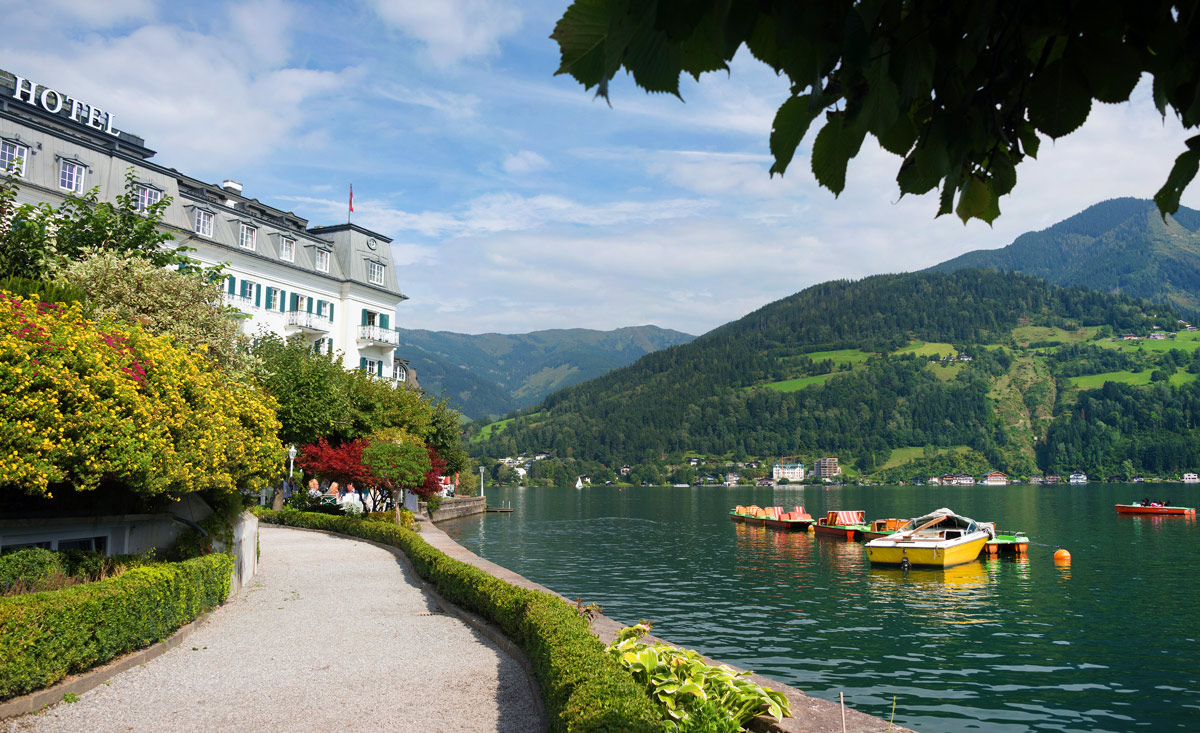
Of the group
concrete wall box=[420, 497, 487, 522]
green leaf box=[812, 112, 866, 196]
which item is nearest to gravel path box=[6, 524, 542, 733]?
green leaf box=[812, 112, 866, 196]

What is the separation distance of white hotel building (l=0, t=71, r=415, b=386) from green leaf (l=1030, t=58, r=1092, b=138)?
32608mm

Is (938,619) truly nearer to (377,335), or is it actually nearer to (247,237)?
(377,335)

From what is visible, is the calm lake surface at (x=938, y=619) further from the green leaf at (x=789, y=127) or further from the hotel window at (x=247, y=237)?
the hotel window at (x=247, y=237)

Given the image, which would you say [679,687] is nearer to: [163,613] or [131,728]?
[131,728]

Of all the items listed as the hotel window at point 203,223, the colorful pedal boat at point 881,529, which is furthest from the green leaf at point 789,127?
the colorful pedal boat at point 881,529

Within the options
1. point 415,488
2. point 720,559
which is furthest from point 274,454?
point 720,559

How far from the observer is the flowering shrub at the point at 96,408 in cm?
1028

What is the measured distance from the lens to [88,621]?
10336 mm

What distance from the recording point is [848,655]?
1948 centimetres

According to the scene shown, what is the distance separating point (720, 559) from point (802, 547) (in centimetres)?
764

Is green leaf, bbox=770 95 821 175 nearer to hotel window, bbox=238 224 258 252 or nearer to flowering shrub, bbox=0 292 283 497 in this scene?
flowering shrub, bbox=0 292 283 497

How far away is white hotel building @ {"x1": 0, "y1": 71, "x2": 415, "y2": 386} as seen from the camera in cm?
3256

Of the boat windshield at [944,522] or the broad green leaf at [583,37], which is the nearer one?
the broad green leaf at [583,37]

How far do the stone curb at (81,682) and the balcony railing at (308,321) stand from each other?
33.9 m
